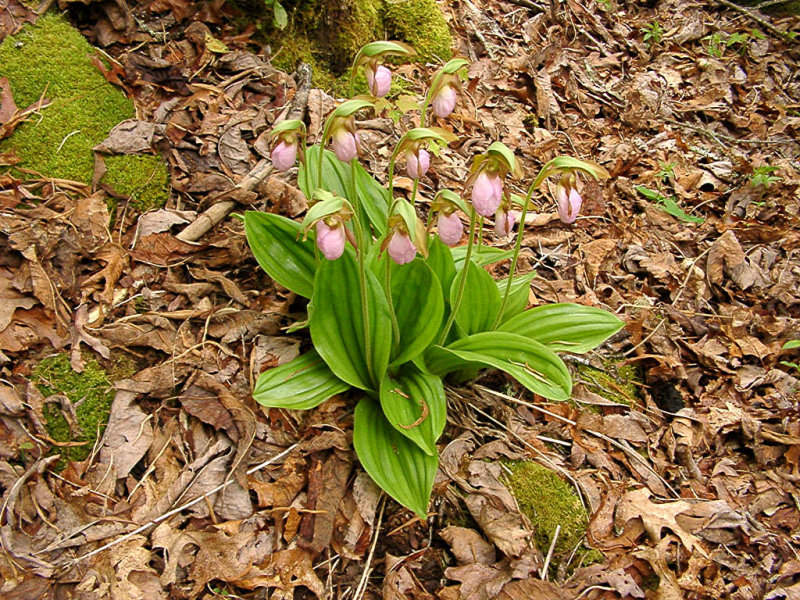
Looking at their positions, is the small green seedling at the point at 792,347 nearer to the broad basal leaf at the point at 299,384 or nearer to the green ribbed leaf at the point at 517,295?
the green ribbed leaf at the point at 517,295

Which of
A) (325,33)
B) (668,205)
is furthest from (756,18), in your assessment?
(325,33)

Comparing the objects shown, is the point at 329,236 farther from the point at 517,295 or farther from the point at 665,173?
the point at 665,173

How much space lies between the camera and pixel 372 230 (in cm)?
252

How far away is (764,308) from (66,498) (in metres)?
3.84

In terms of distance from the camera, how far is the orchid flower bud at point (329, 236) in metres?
1.57

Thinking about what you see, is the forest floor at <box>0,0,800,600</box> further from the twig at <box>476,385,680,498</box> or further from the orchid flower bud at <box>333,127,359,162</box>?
the orchid flower bud at <box>333,127,359,162</box>

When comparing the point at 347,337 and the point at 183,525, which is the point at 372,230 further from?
the point at 183,525

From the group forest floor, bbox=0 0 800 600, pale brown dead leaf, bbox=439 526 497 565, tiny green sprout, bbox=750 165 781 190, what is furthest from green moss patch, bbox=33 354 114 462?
tiny green sprout, bbox=750 165 781 190

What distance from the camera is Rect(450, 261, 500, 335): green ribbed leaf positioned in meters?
2.21

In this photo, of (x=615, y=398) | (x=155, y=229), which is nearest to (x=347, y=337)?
(x=155, y=229)

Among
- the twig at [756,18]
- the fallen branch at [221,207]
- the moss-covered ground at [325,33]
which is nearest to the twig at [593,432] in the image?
the fallen branch at [221,207]

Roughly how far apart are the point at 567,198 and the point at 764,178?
3069 millimetres

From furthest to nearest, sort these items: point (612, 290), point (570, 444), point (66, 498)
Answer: point (612, 290)
point (570, 444)
point (66, 498)

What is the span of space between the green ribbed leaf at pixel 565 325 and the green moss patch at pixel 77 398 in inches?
64.9
